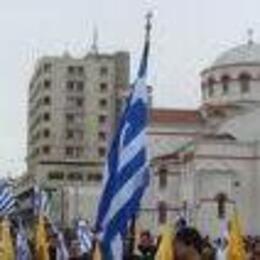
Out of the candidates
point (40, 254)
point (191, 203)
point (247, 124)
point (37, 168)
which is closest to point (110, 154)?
point (40, 254)

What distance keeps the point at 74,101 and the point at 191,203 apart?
42098 mm

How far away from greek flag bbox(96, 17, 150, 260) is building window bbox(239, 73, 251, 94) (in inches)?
2243

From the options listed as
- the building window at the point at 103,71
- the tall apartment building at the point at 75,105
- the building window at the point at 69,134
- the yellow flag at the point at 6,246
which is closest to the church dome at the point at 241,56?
the tall apartment building at the point at 75,105

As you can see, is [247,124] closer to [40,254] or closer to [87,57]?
[87,57]

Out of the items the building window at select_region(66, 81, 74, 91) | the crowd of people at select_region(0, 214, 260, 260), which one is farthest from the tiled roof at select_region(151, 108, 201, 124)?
the crowd of people at select_region(0, 214, 260, 260)

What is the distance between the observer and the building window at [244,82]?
6613cm

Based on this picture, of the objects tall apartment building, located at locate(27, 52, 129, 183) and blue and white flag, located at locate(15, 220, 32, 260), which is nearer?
blue and white flag, located at locate(15, 220, 32, 260)

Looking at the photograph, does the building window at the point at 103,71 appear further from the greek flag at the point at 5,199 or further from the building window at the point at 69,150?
the greek flag at the point at 5,199

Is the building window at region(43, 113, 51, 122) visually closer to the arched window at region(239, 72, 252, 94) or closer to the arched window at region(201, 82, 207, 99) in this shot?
the arched window at region(201, 82, 207, 99)

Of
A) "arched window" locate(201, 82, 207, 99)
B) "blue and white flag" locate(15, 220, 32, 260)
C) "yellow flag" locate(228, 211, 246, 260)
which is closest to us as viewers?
"yellow flag" locate(228, 211, 246, 260)

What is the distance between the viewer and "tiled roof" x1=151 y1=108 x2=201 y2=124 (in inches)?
2712

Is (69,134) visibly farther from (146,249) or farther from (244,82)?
(146,249)

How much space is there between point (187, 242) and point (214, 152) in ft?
179

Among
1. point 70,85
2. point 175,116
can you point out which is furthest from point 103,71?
point 175,116
